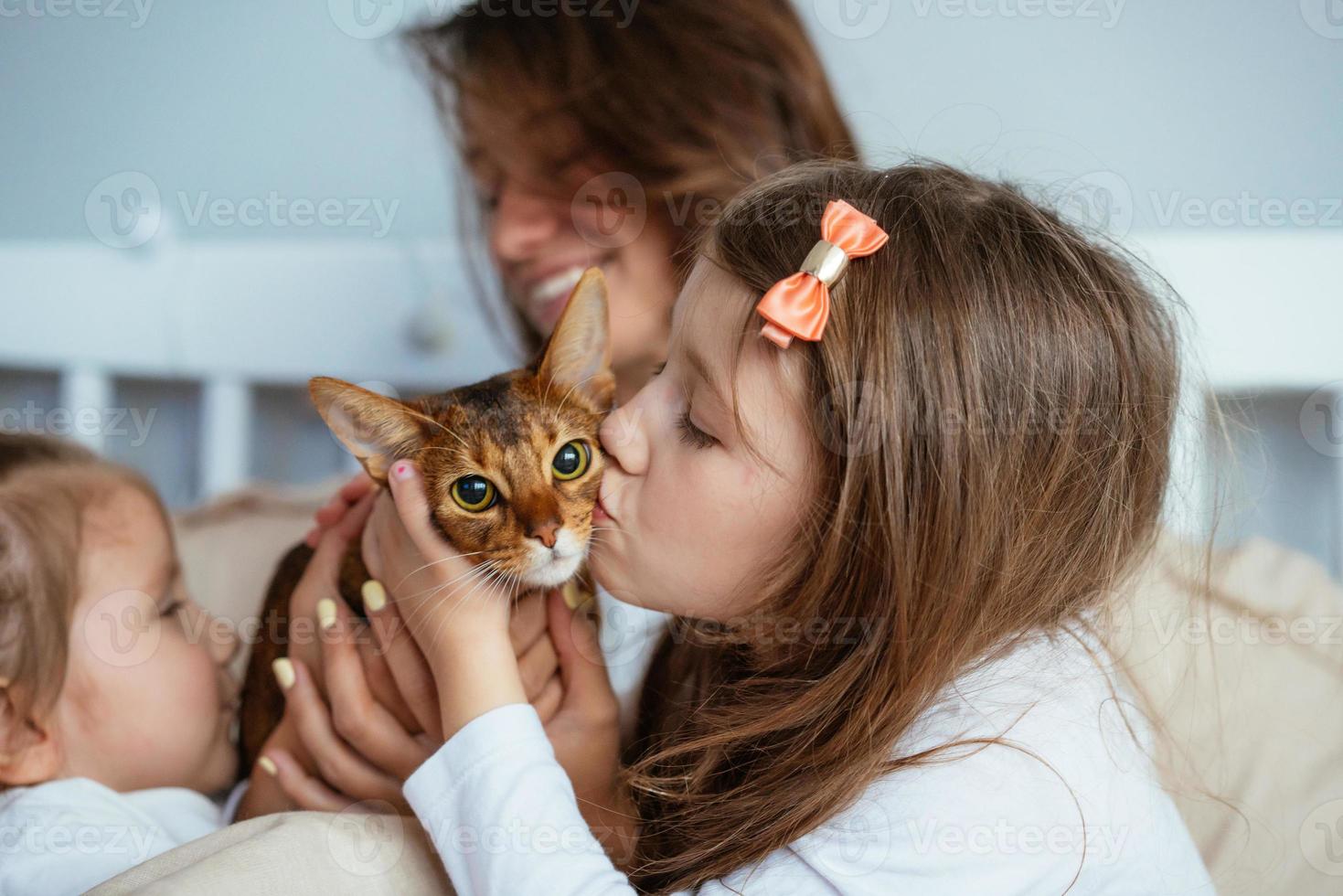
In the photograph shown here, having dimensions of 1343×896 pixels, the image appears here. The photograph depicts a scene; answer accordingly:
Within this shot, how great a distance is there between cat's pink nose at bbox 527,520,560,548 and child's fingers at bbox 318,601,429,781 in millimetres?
332

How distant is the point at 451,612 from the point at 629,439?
0.88 ft

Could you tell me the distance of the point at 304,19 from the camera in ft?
6.64

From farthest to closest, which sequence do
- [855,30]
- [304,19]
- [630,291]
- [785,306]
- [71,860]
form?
[304,19] < [855,30] < [630,291] < [71,860] < [785,306]

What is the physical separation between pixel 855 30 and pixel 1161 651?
128 centimetres

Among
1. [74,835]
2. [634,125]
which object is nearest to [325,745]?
[74,835]

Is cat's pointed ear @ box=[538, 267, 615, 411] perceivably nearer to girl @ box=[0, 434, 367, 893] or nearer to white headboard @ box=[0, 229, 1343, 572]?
girl @ box=[0, 434, 367, 893]

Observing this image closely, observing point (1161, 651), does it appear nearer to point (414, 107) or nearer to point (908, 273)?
point (908, 273)

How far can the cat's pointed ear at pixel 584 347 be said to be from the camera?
3.40 feet

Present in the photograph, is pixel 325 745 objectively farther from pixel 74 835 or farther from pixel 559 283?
pixel 559 283

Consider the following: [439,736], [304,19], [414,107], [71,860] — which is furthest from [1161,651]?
[304,19]

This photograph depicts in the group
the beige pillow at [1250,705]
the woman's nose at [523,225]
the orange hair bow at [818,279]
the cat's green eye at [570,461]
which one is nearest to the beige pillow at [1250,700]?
the beige pillow at [1250,705]

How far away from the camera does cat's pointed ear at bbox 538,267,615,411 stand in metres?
1.04

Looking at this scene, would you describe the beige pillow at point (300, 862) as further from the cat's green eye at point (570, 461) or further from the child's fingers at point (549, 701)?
the cat's green eye at point (570, 461)

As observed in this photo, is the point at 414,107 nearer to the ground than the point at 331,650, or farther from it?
farther from it
